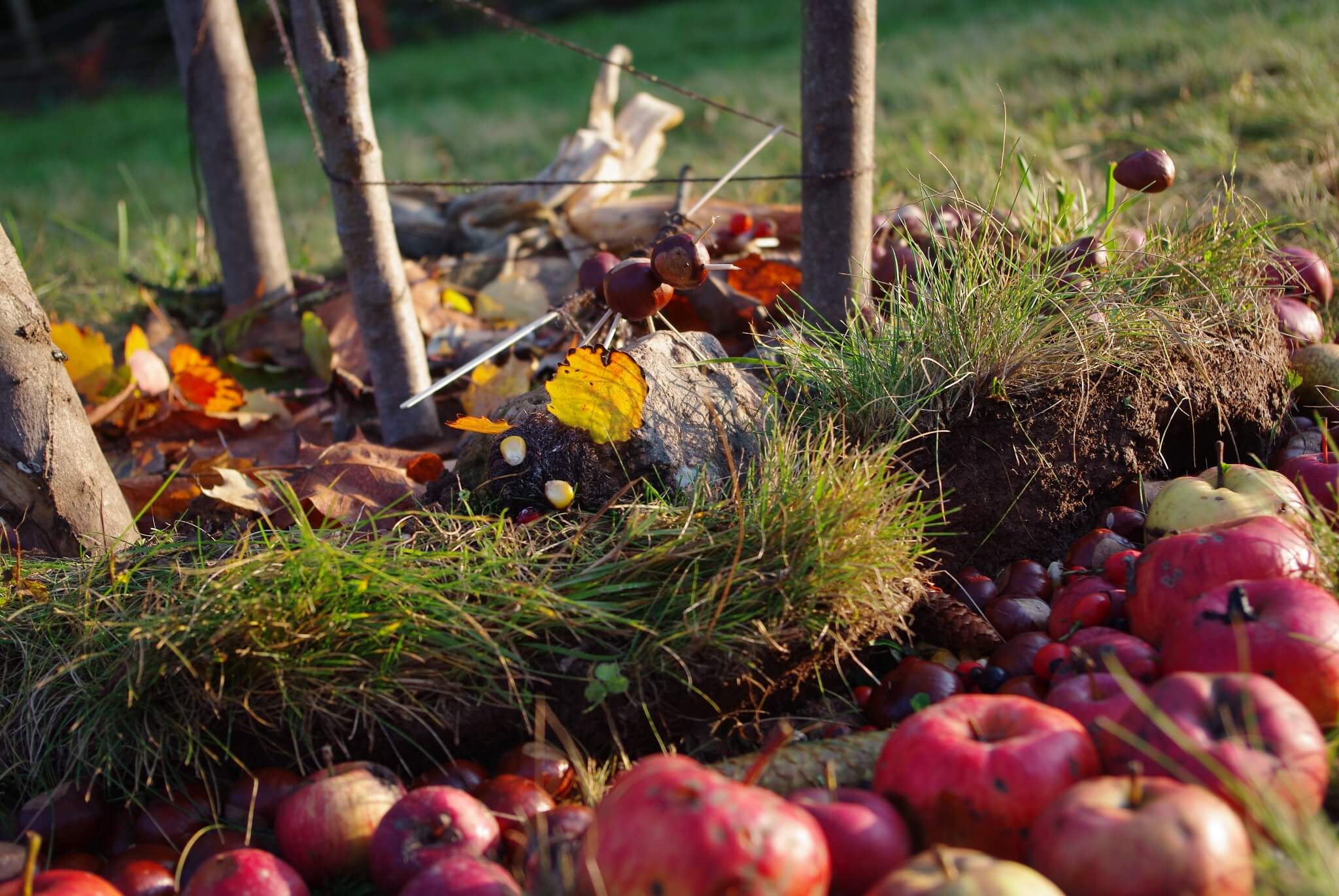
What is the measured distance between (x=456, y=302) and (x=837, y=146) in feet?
5.45

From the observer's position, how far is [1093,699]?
1.71 metres

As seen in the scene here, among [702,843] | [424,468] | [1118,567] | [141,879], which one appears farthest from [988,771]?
[424,468]

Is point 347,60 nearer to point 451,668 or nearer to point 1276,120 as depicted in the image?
point 451,668

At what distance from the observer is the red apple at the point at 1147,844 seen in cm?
130

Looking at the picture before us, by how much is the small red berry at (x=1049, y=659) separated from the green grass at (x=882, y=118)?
1.09 metres

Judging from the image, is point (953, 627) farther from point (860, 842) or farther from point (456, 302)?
point (456, 302)

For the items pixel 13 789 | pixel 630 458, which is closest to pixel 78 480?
pixel 13 789

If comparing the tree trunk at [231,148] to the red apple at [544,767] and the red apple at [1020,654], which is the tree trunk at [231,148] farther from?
the red apple at [1020,654]

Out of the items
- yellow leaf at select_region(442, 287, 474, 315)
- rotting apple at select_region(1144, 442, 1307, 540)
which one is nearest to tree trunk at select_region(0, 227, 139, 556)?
yellow leaf at select_region(442, 287, 474, 315)

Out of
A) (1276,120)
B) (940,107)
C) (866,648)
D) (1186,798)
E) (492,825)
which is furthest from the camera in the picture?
(940,107)

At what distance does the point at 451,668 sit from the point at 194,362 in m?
2.00

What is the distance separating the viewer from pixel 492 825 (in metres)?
1.68

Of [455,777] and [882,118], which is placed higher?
[882,118]

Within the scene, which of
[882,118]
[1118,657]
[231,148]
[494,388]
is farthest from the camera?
[882,118]
